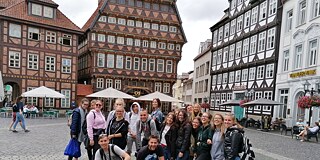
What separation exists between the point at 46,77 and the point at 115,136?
25302 mm

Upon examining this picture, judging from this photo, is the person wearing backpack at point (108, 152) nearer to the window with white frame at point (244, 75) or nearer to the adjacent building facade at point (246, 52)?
the adjacent building facade at point (246, 52)

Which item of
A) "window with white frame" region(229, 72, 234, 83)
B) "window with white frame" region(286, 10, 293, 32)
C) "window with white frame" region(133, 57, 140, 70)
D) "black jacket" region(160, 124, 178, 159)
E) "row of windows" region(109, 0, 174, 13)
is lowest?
"black jacket" region(160, 124, 178, 159)

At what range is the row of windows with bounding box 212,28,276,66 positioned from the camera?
2472 centimetres

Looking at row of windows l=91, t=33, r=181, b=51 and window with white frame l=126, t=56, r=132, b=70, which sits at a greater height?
row of windows l=91, t=33, r=181, b=51

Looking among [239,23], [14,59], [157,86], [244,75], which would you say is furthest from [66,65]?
[239,23]

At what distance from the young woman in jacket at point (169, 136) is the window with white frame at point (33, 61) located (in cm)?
2497

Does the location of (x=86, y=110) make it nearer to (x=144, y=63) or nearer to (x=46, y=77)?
(x=46, y=77)

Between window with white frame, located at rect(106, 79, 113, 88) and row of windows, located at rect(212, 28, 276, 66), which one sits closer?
row of windows, located at rect(212, 28, 276, 66)

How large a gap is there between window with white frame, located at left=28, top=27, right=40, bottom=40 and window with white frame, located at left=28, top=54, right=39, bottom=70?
1.75 meters

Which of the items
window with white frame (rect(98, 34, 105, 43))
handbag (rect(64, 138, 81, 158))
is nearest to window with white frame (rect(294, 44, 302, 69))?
handbag (rect(64, 138, 81, 158))

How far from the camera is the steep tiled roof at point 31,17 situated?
85.6 ft

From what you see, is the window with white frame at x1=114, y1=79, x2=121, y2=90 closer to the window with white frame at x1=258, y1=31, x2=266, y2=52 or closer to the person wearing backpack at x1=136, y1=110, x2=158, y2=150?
the window with white frame at x1=258, y1=31, x2=266, y2=52

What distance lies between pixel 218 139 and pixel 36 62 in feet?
86.5

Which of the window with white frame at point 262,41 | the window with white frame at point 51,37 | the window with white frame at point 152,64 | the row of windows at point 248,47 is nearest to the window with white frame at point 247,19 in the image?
the row of windows at point 248,47
